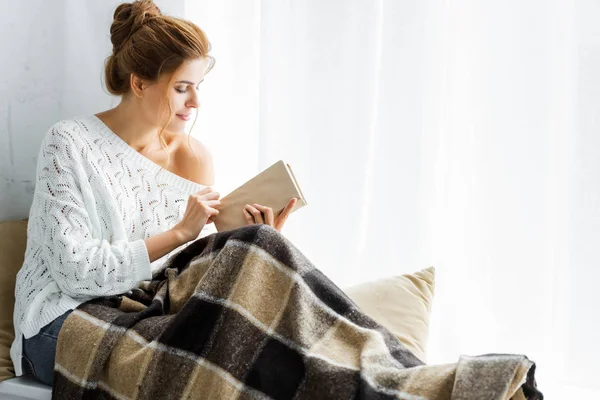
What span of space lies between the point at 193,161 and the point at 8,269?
49cm

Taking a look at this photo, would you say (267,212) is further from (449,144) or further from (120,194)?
(449,144)

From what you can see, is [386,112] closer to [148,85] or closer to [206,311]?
[148,85]

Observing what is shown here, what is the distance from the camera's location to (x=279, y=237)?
139cm

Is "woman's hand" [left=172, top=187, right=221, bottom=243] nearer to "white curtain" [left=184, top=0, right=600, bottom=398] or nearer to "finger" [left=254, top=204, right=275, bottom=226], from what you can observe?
Result: "finger" [left=254, top=204, right=275, bottom=226]

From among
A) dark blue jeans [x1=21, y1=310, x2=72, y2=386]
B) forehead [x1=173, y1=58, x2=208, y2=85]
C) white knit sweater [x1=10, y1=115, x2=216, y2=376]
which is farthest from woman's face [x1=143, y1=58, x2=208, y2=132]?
dark blue jeans [x1=21, y1=310, x2=72, y2=386]

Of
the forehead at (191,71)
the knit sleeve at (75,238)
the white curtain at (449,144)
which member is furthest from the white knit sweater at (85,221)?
the white curtain at (449,144)

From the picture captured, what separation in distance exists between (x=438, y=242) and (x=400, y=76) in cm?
41

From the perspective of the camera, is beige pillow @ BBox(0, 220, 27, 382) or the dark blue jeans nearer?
the dark blue jeans

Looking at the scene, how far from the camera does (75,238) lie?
1.55 meters

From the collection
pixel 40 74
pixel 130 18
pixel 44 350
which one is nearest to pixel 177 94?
pixel 130 18

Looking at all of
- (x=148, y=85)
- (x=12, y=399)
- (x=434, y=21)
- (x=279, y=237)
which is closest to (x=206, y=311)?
(x=279, y=237)

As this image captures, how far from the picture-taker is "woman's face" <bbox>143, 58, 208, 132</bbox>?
1697mm

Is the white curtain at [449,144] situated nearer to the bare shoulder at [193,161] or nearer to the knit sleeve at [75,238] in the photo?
the bare shoulder at [193,161]

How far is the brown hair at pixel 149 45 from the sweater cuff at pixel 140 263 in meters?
0.29
